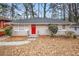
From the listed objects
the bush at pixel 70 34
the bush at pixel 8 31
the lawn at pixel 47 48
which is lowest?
the lawn at pixel 47 48

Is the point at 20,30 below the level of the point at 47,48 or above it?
above

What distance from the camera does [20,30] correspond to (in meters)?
1.73

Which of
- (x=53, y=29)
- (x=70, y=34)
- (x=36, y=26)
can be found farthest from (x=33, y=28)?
(x=70, y=34)

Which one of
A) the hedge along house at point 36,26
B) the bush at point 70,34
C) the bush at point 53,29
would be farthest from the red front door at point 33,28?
the bush at point 70,34

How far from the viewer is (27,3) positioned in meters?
1.74

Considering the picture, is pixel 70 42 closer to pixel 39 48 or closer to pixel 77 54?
pixel 77 54

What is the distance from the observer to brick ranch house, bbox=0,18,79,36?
5.61 feet

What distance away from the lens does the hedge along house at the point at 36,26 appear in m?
1.71

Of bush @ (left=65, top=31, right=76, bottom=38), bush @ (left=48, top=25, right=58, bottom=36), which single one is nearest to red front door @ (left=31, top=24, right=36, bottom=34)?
bush @ (left=48, top=25, right=58, bottom=36)

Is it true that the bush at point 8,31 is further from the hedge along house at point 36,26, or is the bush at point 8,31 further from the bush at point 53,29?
the bush at point 53,29

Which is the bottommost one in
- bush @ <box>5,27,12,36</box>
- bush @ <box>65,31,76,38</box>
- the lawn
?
the lawn

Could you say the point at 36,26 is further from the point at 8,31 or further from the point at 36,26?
the point at 8,31

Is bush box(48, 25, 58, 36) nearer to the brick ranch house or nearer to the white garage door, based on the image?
the brick ranch house

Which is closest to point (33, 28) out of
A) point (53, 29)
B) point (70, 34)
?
point (53, 29)
